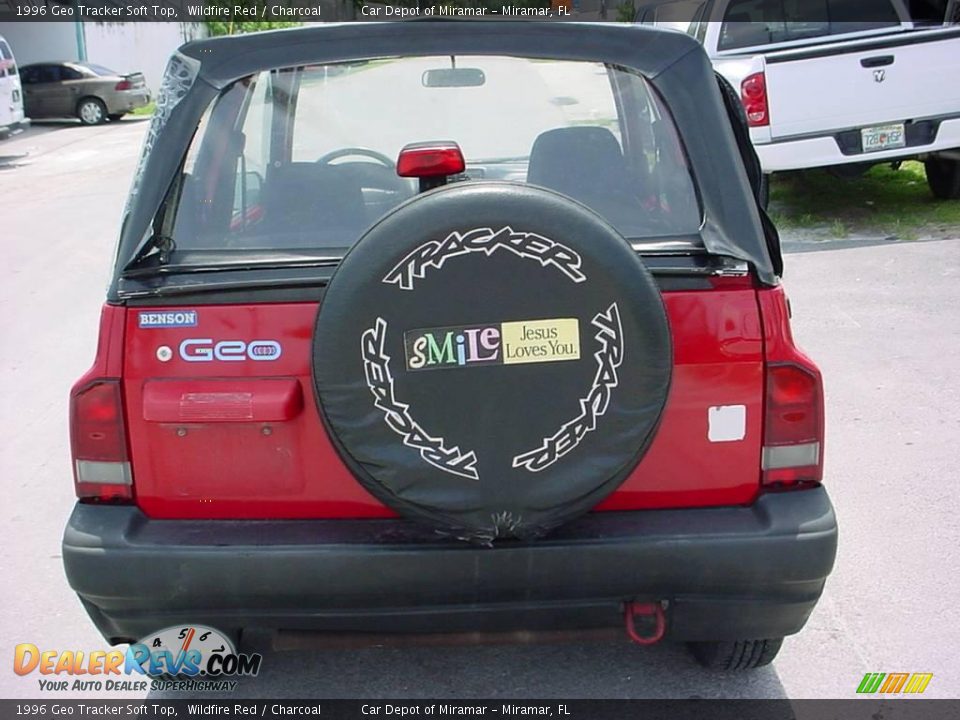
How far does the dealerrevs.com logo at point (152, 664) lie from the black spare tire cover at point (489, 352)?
937 mm

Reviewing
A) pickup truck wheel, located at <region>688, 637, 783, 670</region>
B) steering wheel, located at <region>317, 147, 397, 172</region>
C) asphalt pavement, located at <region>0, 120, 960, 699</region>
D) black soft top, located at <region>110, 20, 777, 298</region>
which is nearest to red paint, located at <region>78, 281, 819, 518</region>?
black soft top, located at <region>110, 20, 777, 298</region>

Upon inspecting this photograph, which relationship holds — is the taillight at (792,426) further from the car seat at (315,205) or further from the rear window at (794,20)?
the rear window at (794,20)

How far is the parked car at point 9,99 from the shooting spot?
18672 mm

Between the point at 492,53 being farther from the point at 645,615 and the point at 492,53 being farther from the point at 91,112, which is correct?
the point at 91,112

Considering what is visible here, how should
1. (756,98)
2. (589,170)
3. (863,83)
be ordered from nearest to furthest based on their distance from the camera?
(589,170) → (863,83) → (756,98)

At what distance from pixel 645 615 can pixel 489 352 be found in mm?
834

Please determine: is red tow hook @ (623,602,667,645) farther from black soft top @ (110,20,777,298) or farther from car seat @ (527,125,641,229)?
car seat @ (527,125,641,229)

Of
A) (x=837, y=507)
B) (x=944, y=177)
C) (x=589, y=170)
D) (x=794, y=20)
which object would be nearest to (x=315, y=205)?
(x=589, y=170)

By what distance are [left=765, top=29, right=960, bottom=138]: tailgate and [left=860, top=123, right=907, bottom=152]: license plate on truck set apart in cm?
8

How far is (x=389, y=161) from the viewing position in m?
3.55

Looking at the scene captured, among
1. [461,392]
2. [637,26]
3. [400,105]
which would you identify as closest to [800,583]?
[461,392]

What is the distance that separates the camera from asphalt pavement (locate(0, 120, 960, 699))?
337 centimetres

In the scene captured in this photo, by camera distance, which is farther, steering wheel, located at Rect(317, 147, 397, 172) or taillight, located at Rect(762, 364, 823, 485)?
steering wheel, located at Rect(317, 147, 397, 172)

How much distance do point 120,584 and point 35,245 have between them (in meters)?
8.94
